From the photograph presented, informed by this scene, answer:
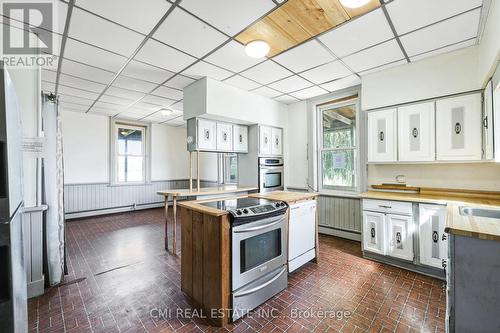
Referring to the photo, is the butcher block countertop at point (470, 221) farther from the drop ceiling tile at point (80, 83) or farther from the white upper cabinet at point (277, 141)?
the drop ceiling tile at point (80, 83)

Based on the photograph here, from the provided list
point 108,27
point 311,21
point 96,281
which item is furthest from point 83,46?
point 96,281

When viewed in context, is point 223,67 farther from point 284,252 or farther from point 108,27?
point 284,252

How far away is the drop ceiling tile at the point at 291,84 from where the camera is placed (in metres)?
3.74

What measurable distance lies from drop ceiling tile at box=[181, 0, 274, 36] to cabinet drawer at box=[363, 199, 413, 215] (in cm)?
278

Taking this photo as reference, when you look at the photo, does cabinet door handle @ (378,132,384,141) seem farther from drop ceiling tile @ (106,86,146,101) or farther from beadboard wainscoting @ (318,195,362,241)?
drop ceiling tile @ (106,86,146,101)

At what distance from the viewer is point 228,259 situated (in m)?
1.98

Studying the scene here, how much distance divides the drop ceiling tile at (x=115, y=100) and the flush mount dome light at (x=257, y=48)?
3.34 metres

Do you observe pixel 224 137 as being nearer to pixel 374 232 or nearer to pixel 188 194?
pixel 188 194

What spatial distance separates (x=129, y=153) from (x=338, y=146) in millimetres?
5878

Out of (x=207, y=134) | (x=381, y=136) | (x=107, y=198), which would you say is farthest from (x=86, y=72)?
(x=381, y=136)

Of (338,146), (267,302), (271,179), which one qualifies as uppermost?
(338,146)

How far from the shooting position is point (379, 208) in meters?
3.14

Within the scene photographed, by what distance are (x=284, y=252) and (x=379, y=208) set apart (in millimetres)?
1598

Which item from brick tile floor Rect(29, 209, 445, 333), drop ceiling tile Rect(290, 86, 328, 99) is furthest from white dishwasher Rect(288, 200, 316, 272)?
drop ceiling tile Rect(290, 86, 328, 99)
